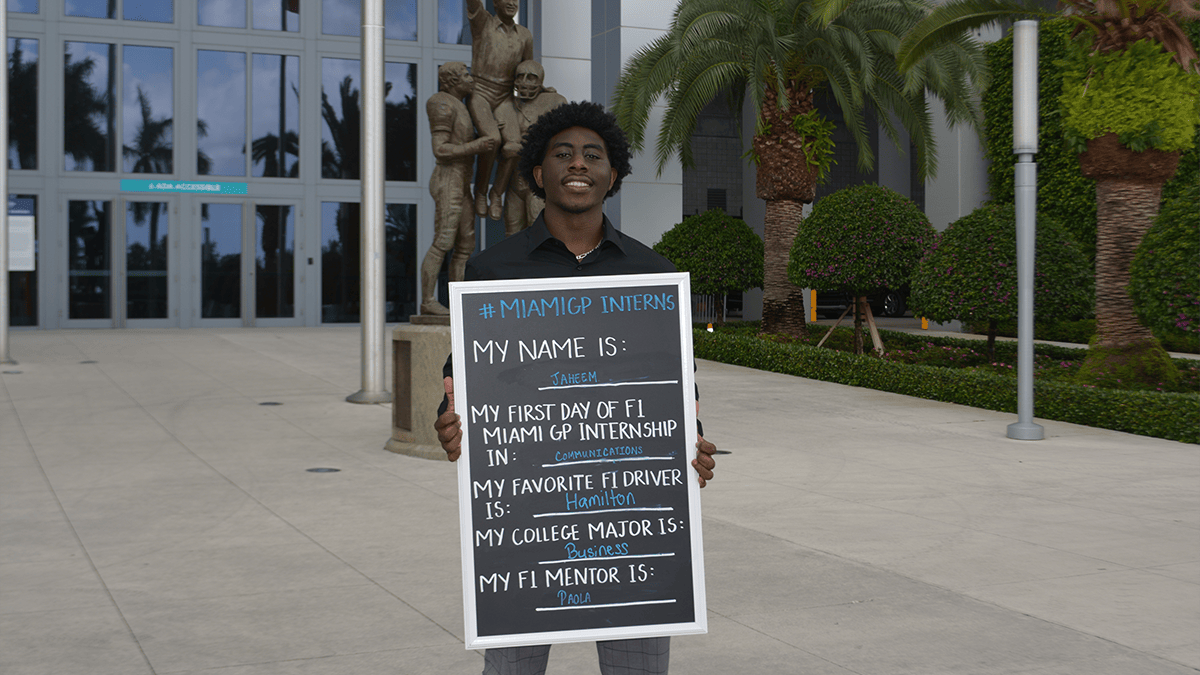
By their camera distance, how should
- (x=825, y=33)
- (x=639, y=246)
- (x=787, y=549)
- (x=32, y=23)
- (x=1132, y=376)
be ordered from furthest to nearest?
(x=32, y=23) → (x=825, y=33) → (x=1132, y=376) → (x=787, y=549) → (x=639, y=246)

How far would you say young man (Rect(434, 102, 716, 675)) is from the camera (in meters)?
2.73

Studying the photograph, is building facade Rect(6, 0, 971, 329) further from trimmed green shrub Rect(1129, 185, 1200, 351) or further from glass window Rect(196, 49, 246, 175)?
trimmed green shrub Rect(1129, 185, 1200, 351)

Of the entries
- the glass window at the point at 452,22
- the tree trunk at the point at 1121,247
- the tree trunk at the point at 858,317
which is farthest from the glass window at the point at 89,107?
the tree trunk at the point at 1121,247

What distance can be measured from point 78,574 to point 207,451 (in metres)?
3.76

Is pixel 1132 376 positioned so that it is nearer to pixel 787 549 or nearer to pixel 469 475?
pixel 787 549

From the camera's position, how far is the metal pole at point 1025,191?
31.6ft

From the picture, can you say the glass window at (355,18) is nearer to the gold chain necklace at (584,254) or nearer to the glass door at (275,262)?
the glass door at (275,262)

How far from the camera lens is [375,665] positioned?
3.96 meters

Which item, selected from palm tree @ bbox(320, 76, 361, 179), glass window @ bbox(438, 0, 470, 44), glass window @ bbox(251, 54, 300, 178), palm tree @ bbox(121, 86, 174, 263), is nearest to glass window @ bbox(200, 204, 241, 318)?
palm tree @ bbox(121, 86, 174, 263)

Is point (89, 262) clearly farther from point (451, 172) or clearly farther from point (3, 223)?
point (451, 172)

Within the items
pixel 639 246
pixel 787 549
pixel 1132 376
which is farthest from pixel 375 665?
pixel 1132 376

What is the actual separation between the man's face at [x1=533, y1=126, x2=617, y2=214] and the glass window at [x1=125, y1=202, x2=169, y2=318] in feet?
77.6

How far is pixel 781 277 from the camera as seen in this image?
59.2 ft

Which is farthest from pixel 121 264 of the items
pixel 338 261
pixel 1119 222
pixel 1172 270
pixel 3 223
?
pixel 1172 270
